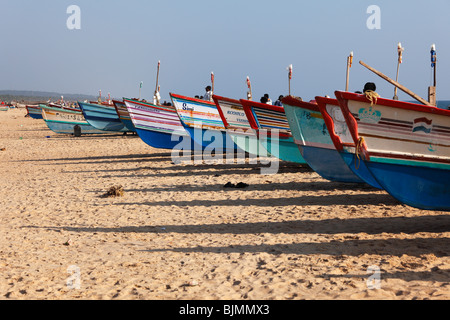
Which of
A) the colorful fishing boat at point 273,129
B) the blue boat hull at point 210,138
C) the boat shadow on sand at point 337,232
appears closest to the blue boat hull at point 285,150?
the colorful fishing boat at point 273,129

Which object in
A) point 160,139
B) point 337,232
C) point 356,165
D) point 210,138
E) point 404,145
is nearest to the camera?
point 404,145

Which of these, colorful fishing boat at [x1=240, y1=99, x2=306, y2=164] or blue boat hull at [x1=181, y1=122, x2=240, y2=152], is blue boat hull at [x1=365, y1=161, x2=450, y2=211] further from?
blue boat hull at [x1=181, y1=122, x2=240, y2=152]

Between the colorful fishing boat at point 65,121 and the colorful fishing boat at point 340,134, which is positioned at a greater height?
the colorful fishing boat at point 65,121

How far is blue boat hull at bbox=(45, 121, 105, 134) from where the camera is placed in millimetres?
26391

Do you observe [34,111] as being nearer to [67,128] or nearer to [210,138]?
[67,128]

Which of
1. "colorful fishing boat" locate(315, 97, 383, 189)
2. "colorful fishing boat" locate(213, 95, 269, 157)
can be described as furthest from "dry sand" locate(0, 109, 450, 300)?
"colorful fishing boat" locate(213, 95, 269, 157)

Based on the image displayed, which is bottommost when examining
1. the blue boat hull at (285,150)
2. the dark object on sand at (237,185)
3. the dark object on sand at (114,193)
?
the dark object on sand at (114,193)

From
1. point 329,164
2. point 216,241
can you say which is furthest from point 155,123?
point 216,241

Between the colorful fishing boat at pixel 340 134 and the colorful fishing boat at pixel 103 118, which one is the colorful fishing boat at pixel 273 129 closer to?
the colorful fishing boat at pixel 340 134

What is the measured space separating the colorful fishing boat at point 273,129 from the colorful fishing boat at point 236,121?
0.84 meters

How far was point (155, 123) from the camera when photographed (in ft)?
54.0

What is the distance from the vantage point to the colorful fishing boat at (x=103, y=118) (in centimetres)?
2469

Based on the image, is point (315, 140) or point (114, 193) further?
point (114, 193)

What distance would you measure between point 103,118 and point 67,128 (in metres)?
3.06
